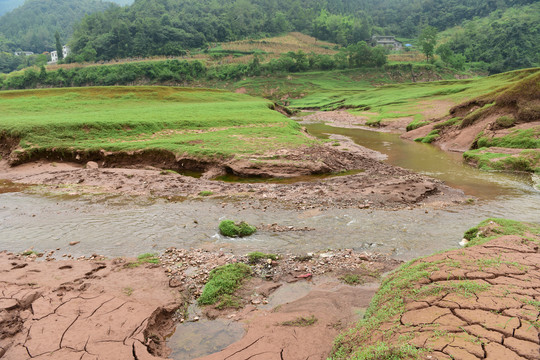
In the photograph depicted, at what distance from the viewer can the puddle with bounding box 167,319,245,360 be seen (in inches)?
212

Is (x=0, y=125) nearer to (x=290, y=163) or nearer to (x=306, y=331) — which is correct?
(x=290, y=163)

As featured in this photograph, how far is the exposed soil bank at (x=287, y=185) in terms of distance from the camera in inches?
523

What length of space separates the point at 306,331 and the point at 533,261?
14.7 feet

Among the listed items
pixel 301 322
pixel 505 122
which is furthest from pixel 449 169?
pixel 301 322

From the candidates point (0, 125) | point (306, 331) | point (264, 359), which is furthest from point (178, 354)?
point (0, 125)

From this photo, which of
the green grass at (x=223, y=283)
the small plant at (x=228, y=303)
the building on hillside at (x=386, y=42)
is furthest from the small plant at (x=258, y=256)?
the building on hillside at (x=386, y=42)

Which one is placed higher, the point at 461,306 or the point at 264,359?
the point at 461,306

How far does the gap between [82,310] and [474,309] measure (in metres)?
6.86

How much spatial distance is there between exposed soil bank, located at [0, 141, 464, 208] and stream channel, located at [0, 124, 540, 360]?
1.06 m

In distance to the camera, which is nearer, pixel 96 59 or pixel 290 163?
pixel 290 163

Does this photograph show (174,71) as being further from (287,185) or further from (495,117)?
(287,185)

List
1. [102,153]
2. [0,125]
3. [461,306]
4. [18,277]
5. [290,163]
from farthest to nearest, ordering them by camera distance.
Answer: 1. [0,125]
2. [102,153]
3. [290,163]
4. [18,277]
5. [461,306]

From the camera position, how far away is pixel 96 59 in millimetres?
106438

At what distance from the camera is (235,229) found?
10.2 m
